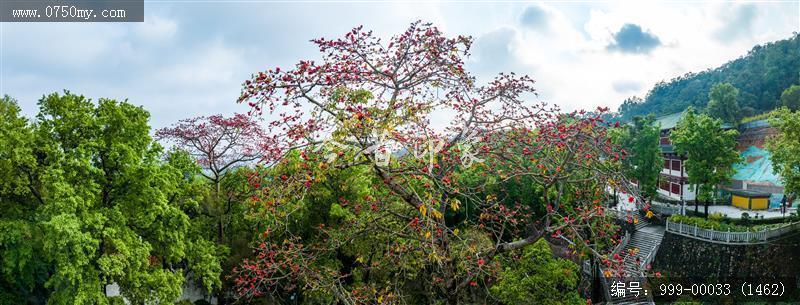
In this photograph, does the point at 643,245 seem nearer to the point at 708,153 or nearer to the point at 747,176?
the point at 708,153

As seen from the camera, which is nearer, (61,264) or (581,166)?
(581,166)

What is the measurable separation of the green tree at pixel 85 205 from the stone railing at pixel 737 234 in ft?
60.7

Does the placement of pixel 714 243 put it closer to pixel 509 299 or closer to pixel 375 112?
pixel 509 299

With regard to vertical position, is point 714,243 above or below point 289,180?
below

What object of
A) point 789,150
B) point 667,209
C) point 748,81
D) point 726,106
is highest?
point 748,81

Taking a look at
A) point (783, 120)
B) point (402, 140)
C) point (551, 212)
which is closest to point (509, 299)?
point (551, 212)

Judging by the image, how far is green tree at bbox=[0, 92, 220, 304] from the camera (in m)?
8.88

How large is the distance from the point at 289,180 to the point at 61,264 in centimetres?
694

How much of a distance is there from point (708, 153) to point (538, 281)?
14.5 meters

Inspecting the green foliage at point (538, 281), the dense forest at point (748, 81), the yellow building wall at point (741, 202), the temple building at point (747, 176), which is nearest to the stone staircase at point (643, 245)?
the temple building at point (747, 176)

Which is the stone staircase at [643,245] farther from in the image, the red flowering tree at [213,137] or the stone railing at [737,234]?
the red flowering tree at [213,137]

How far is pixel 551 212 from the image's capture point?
432 centimetres

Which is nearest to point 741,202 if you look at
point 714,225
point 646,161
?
point 646,161

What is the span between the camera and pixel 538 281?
33.8ft
